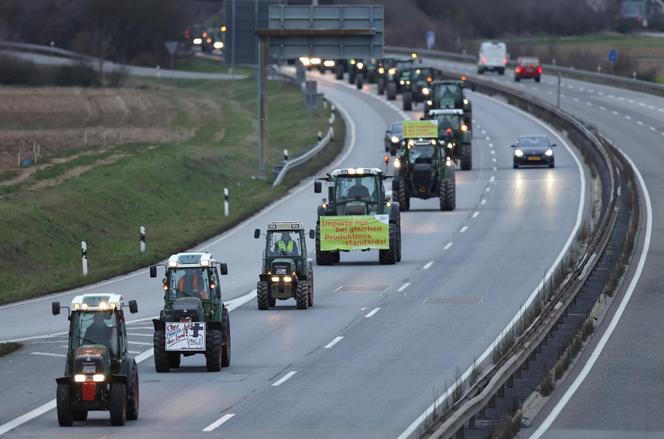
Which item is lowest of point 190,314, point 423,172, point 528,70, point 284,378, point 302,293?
point 302,293

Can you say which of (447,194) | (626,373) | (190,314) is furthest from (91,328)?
(447,194)

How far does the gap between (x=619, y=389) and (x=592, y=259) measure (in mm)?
14082

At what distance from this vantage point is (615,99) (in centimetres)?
10206

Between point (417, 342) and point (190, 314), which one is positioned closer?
point (190, 314)

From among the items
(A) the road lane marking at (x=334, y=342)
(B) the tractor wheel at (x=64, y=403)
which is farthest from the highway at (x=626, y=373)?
(B) the tractor wheel at (x=64, y=403)

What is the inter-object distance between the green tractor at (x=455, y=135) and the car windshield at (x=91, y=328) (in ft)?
153

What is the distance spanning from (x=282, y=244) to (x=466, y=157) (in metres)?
35.2

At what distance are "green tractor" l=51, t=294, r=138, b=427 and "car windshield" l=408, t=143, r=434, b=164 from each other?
32.6 m

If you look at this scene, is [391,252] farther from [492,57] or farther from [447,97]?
[492,57]

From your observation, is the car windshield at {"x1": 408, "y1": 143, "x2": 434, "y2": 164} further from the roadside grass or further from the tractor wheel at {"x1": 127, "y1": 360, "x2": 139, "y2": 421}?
the tractor wheel at {"x1": 127, "y1": 360, "x2": 139, "y2": 421}

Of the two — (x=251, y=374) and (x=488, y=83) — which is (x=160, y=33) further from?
(x=251, y=374)

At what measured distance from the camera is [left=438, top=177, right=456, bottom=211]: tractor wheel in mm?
54562

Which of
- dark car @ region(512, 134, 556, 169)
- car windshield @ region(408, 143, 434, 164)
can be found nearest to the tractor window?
car windshield @ region(408, 143, 434, 164)

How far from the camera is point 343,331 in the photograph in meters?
32.5
